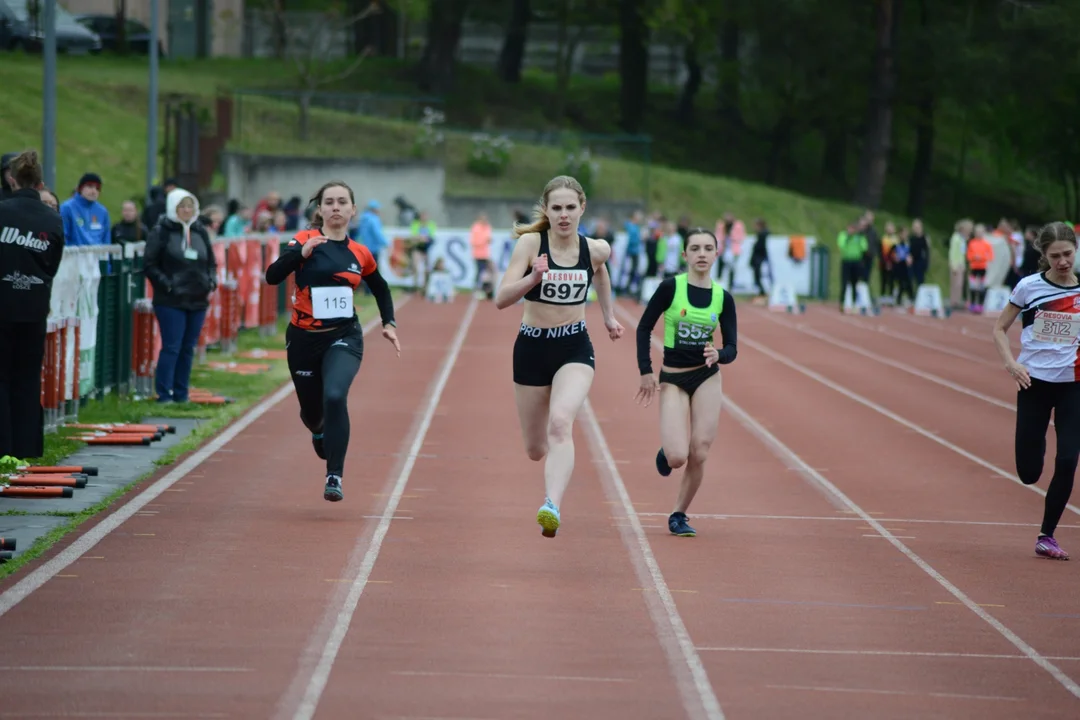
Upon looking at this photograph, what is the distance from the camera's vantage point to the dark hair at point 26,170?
36.1 feet

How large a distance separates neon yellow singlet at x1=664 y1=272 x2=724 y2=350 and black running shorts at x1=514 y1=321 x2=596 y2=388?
2.45 ft

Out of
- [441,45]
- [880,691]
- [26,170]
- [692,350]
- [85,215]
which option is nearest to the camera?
[880,691]

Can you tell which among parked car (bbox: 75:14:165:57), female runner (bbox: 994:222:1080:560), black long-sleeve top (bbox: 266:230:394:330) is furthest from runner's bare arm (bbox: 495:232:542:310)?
parked car (bbox: 75:14:165:57)

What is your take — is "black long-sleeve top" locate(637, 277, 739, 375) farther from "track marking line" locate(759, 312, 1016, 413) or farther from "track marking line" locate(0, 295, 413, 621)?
"track marking line" locate(759, 312, 1016, 413)

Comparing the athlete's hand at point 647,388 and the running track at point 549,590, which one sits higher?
the athlete's hand at point 647,388

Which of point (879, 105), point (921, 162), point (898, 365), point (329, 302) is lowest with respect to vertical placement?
point (898, 365)

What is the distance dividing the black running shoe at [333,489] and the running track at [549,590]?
17cm

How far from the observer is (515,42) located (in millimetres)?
63656

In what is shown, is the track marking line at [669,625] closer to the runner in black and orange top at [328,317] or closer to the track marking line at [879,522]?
the track marking line at [879,522]

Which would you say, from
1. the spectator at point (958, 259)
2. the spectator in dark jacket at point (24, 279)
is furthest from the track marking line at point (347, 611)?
the spectator at point (958, 259)

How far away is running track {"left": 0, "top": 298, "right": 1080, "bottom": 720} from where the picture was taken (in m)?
6.64

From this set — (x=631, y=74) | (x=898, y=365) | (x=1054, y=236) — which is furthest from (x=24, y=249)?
(x=631, y=74)

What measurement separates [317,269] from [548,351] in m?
1.84

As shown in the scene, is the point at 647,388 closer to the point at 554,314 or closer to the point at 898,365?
the point at 554,314
